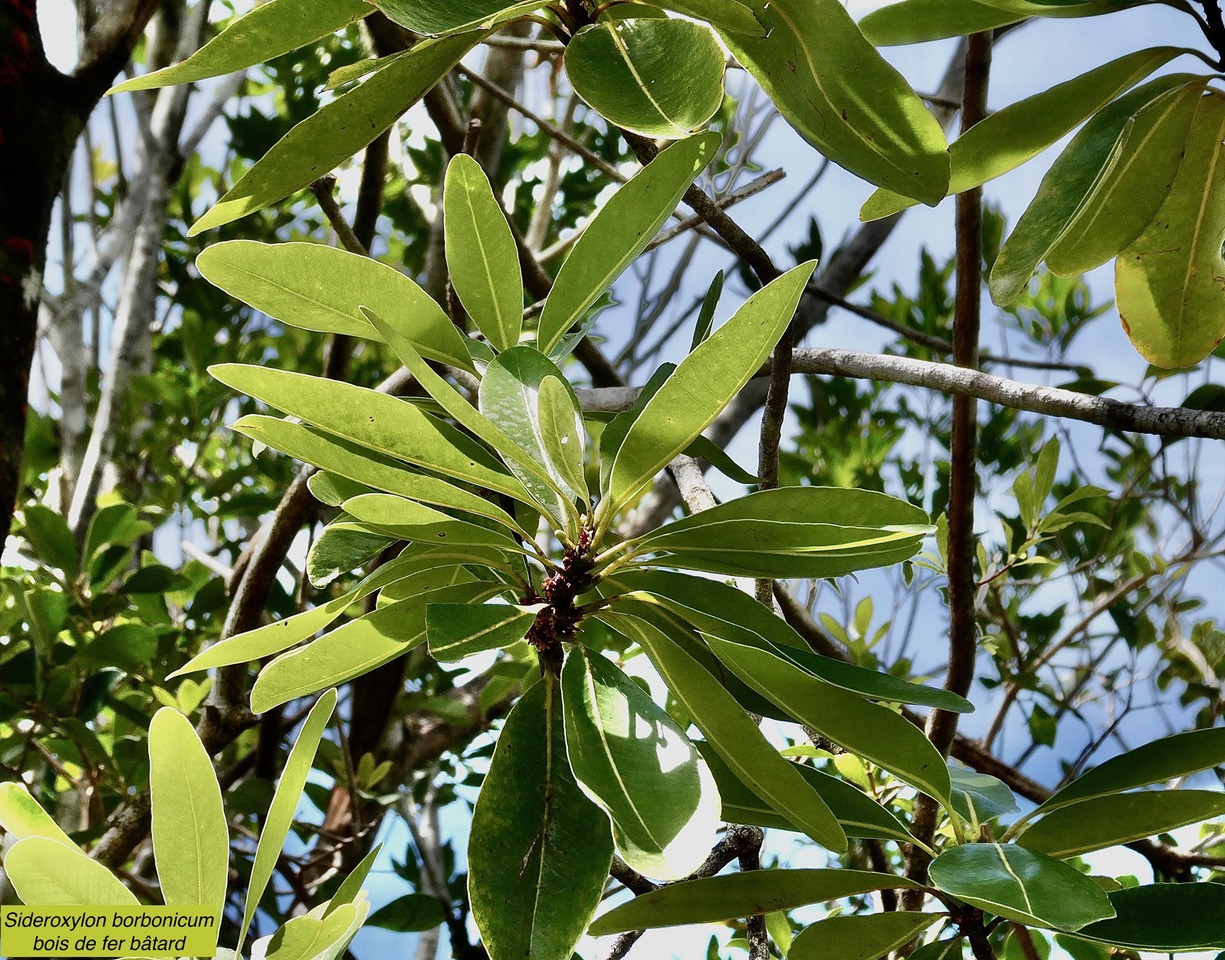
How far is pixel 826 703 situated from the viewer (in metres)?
0.47

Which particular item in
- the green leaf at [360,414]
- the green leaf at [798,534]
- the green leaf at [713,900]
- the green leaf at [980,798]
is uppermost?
the green leaf at [360,414]

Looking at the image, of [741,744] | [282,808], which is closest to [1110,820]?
[741,744]

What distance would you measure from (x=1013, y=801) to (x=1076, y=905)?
23 centimetres

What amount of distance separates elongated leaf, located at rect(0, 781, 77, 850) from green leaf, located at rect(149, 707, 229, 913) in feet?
0.16

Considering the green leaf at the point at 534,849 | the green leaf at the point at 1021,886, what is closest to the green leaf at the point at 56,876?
the green leaf at the point at 534,849

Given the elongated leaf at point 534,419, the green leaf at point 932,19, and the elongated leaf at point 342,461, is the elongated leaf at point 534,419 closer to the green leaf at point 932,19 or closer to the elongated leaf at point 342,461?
the elongated leaf at point 342,461

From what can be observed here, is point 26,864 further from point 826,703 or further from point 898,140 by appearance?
point 898,140

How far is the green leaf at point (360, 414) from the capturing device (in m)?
0.45

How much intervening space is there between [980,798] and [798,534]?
29 centimetres

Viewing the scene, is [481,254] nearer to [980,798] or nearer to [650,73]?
[650,73]

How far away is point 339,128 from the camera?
52 cm

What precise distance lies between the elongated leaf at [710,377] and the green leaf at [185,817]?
28 cm

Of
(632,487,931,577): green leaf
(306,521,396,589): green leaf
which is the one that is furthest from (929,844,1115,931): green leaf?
(306,521,396,589): green leaf

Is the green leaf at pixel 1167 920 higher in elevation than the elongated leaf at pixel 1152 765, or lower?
lower
